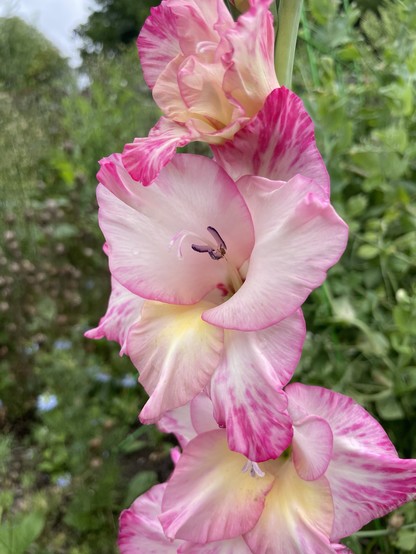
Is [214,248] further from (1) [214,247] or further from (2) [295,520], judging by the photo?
(2) [295,520]

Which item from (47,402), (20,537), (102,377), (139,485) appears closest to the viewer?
(20,537)

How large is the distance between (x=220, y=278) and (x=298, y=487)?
17 centimetres

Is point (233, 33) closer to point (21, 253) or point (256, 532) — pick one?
point (256, 532)

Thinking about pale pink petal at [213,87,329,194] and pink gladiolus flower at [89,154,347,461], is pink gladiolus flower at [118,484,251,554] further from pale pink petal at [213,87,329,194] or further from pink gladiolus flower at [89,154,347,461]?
pale pink petal at [213,87,329,194]

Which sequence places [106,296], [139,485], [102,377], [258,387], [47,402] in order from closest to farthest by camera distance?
[258,387] → [139,485] → [47,402] → [102,377] → [106,296]

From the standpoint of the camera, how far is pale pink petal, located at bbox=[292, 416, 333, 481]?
0.45 m

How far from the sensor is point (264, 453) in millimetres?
383

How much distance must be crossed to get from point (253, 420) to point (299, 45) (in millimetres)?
1251

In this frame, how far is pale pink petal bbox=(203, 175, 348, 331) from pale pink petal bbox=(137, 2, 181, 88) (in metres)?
0.12

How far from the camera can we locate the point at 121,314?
52 cm

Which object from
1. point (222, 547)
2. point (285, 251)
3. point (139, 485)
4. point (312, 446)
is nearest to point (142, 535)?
point (222, 547)

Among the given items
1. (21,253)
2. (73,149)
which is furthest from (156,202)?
(73,149)

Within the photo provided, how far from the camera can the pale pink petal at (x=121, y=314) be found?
507mm

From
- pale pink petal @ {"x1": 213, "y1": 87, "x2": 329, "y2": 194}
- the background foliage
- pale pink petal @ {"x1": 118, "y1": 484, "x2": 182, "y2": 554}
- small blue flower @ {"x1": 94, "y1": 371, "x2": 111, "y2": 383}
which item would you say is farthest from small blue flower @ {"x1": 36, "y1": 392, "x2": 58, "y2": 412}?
pale pink petal @ {"x1": 213, "y1": 87, "x2": 329, "y2": 194}
